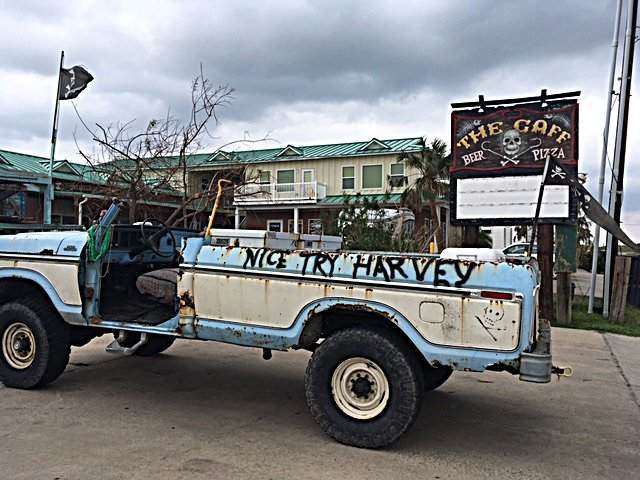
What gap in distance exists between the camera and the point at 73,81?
15336 mm

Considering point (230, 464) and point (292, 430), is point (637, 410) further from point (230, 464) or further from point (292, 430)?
point (230, 464)

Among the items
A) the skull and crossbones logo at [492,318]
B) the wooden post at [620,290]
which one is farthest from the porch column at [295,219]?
the skull and crossbones logo at [492,318]

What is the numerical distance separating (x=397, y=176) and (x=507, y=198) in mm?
16091

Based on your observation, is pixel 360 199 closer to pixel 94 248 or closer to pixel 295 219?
pixel 295 219

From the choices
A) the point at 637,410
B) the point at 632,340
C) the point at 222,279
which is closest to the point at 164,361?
the point at 222,279

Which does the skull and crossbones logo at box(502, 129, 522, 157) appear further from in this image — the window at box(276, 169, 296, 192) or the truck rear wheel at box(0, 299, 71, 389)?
the window at box(276, 169, 296, 192)

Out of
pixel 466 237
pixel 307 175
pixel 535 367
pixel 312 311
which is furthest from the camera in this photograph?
pixel 307 175

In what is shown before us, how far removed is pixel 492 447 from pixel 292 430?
1587 millimetres

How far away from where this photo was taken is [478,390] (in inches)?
252

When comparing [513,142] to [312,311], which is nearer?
[312,311]

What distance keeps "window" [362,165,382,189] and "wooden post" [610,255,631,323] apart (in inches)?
654

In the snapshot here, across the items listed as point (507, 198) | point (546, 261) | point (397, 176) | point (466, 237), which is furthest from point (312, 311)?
point (397, 176)

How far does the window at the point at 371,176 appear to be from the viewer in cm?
2858

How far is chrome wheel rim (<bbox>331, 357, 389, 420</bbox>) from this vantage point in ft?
14.3
